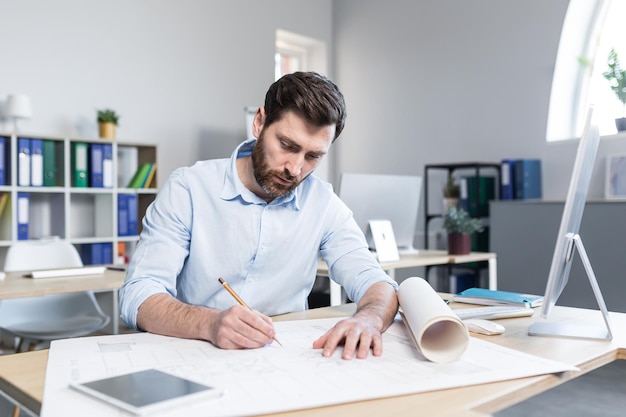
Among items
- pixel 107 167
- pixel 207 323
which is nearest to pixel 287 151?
pixel 207 323

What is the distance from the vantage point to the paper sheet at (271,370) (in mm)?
774

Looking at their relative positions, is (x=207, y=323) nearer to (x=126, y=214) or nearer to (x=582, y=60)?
(x=126, y=214)

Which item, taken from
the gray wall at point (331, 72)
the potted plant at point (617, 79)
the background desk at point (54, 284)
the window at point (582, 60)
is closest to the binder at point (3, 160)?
the gray wall at point (331, 72)

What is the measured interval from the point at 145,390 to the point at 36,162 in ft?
11.5

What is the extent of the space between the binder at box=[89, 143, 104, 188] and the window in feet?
10.6

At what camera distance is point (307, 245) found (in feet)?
5.24

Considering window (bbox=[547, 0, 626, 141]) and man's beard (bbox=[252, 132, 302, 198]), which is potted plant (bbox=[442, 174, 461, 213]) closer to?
window (bbox=[547, 0, 626, 141])

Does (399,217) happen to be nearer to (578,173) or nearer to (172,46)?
(578,173)

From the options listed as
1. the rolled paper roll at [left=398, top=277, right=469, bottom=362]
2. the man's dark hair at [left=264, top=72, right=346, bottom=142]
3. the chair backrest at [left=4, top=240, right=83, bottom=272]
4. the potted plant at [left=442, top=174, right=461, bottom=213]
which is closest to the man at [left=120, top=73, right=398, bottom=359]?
the man's dark hair at [left=264, top=72, right=346, bottom=142]

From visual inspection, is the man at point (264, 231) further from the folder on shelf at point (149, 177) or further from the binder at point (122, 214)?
the folder on shelf at point (149, 177)

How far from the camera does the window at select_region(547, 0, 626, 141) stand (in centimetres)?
428

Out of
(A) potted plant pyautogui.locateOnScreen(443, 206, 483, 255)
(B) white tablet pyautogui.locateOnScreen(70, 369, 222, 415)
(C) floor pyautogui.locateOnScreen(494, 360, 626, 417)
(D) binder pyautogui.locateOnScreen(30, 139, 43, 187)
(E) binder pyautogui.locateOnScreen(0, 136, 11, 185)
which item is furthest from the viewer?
(D) binder pyautogui.locateOnScreen(30, 139, 43, 187)

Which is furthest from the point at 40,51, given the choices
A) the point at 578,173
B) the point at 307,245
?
the point at 578,173

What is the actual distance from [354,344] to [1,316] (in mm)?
2352
